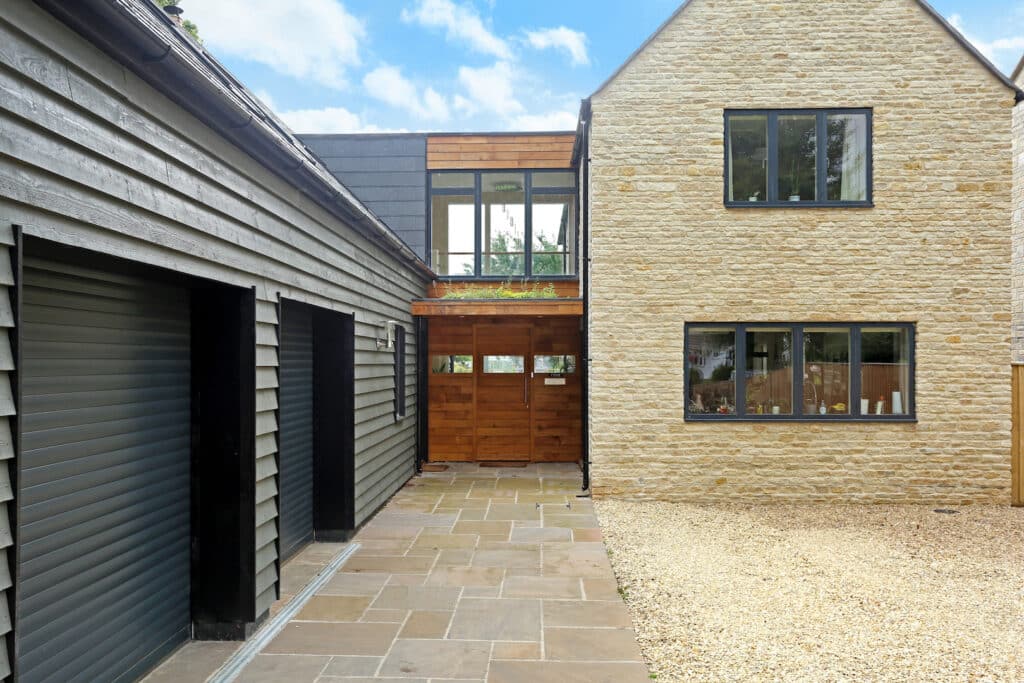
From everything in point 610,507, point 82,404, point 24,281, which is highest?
point 24,281

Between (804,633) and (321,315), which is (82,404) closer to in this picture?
(321,315)

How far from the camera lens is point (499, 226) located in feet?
35.8

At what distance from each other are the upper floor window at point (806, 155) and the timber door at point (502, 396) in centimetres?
415

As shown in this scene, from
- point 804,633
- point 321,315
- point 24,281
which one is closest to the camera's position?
point 24,281

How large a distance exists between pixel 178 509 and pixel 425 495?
4564 millimetres

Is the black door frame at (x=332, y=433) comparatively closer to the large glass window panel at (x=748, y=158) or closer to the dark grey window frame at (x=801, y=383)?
the dark grey window frame at (x=801, y=383)

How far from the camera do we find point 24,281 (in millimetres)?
2486

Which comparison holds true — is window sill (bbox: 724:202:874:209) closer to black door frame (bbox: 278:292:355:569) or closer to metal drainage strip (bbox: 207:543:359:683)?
black door frame (bbox: 278:292:355:569)

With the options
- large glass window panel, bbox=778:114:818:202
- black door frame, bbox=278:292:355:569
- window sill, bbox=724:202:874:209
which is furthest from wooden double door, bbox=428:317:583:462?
black door frame, bbox=278:292:355:569

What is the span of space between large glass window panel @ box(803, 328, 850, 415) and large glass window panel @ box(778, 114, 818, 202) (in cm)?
159

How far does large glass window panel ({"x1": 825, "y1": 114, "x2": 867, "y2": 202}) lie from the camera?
7.90 m

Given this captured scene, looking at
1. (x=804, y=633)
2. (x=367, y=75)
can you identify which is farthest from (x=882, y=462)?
(x=367, y=75)

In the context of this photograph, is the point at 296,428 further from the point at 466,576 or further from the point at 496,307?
the point at 496,307

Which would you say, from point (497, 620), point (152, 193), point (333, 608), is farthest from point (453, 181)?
point (152, 193)
